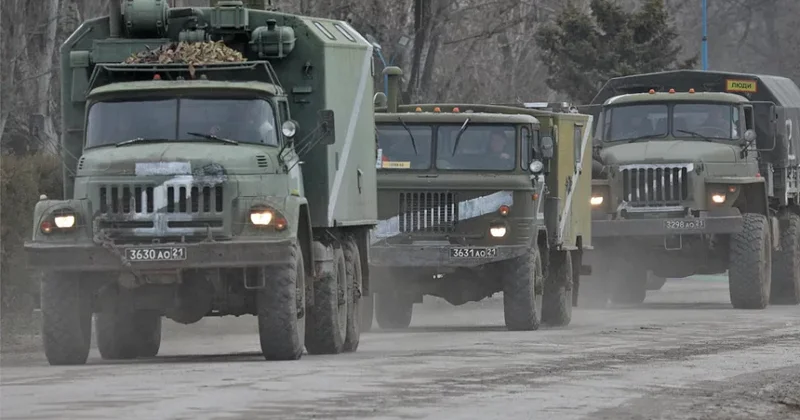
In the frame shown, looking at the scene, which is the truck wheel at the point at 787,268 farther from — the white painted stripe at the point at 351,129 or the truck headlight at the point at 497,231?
the white painted stripe at the point at 351,129

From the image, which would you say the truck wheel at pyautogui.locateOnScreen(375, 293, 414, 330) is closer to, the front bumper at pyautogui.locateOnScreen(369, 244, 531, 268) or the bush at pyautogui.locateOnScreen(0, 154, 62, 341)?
the front bumper at pyautogui.locateOnScreen(369, 244, 531, 268)

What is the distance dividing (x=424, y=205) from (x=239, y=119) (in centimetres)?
610

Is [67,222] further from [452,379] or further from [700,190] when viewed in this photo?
[700,190]

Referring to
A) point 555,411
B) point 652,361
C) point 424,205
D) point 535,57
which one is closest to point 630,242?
point 424,205

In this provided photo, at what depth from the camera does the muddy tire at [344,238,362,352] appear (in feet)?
64.5

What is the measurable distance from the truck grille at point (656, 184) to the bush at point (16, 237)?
9578 mm

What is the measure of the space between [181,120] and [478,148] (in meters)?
6.75

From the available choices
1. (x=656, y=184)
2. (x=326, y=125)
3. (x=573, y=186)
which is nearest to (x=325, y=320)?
(x=326, y=125)

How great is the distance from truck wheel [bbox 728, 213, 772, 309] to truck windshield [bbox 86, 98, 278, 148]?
1235cm

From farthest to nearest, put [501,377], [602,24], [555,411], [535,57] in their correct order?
1. [535,57]
2. [602,24]
3. [501,377]
4. [555,411]

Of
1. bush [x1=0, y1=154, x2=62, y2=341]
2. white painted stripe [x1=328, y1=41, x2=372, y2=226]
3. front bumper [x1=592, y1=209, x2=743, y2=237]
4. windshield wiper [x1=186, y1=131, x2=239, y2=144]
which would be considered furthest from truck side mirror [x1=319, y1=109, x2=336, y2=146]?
front bumper [x1=592, y1=209, x2=743, y2=237]

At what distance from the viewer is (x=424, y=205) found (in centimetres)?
2375

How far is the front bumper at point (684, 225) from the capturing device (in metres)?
28.7

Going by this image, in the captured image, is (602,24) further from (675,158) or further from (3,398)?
(3,398)
